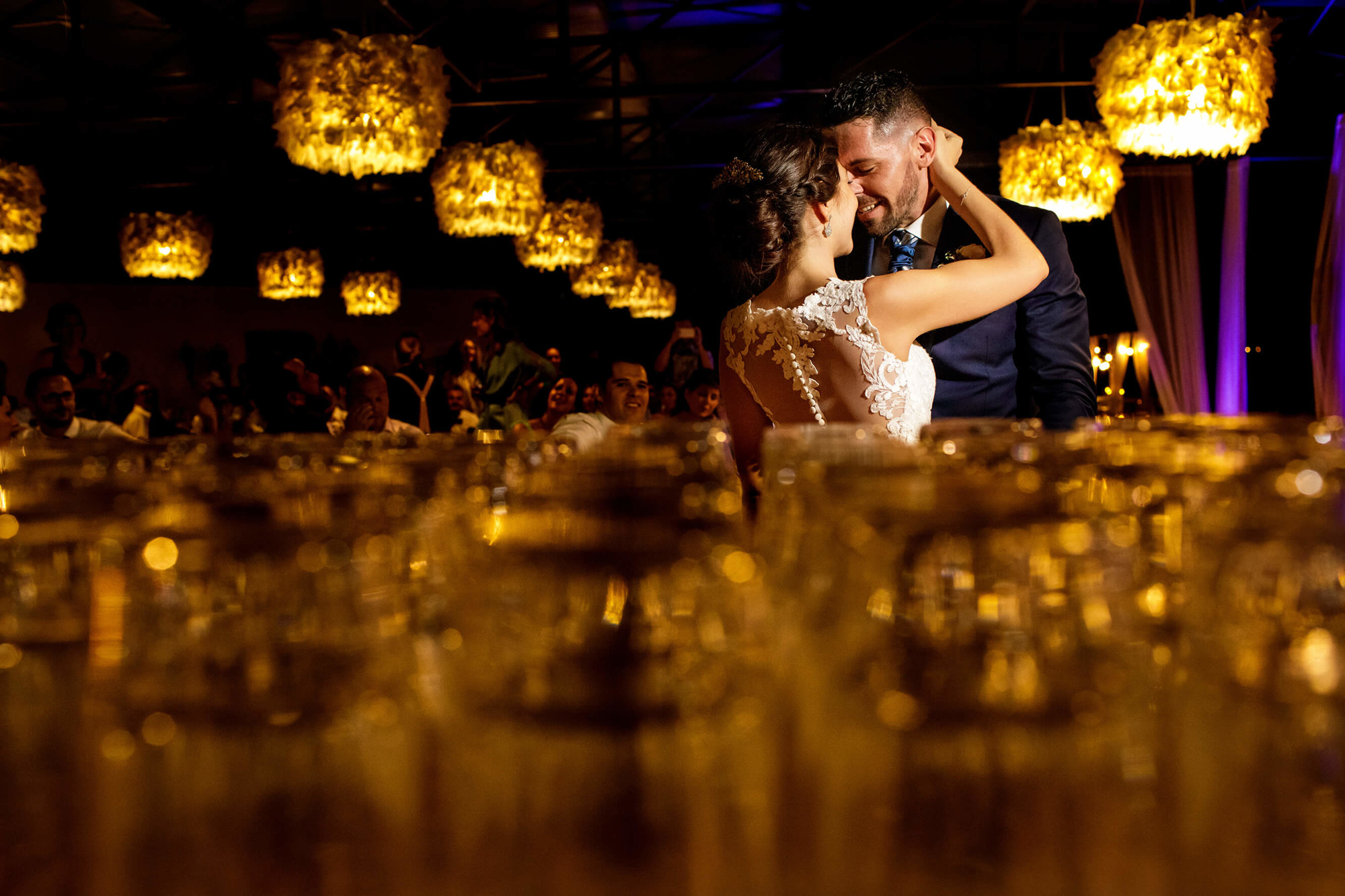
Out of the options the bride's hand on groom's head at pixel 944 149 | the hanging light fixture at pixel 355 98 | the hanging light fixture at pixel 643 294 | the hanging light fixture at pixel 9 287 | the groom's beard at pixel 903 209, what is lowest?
the groom's beard at pixel 903 209

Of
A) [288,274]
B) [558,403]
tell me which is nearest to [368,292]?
[288,274]

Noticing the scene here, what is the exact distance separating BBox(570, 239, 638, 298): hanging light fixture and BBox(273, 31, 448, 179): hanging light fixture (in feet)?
20.4

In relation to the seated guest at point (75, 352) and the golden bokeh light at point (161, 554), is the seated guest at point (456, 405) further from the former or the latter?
the golden bokeh light at point (161, 554)

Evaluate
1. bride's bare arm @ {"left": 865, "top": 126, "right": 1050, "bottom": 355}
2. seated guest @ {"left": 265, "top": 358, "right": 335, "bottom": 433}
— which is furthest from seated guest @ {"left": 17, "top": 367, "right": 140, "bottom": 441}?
bride's bare arm @ {"left": 865, "top": 126, "right": 1050, "bottom": 355}

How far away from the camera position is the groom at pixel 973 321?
276cm

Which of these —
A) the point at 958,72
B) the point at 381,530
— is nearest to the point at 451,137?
the point at 958,72

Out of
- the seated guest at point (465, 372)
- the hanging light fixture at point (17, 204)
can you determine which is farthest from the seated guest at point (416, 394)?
the hanging light fixture at point (17, 204)

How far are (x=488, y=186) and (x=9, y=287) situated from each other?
598 centimetres

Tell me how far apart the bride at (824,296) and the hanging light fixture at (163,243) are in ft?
18.1

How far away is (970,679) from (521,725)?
0.63 feet

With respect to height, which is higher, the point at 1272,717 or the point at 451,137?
the point at 451,137

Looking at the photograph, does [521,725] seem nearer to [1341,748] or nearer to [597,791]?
[597,791]

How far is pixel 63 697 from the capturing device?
1.52ft

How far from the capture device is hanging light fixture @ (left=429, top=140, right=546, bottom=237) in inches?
176
